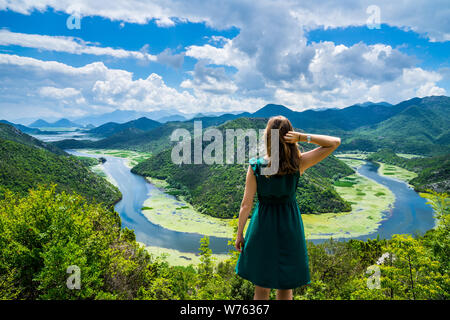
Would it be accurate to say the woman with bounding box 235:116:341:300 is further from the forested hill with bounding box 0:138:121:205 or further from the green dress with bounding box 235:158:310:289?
the forested hill with bounding box 0:138:121:205

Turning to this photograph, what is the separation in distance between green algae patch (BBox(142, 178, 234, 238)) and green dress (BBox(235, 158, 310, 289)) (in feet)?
143

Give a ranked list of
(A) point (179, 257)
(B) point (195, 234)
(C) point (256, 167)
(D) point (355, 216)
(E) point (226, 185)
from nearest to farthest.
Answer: (C) point (256, 167)
(A) point (179, 257)
(B) point (195, 234)
(D) point (355, 216)
(E) point (226, 185)

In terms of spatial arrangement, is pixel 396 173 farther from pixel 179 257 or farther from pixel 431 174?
pixel 179 257

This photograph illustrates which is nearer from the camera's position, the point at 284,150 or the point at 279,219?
the point at 284,150

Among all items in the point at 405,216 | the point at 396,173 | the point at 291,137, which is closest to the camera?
the point at 291,137

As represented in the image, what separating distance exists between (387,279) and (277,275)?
5.01m

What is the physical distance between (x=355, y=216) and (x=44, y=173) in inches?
2783

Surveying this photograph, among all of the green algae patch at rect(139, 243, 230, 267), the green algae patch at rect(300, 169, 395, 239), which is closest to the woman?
the green algae patch at rect(139, 243, 230, 267)

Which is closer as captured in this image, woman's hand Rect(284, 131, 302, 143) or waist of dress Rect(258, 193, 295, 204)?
woman's hand Rect(284, 131, 302, 143)

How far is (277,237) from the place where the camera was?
9.91 feet

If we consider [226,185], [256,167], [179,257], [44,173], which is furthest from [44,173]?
[256,167]

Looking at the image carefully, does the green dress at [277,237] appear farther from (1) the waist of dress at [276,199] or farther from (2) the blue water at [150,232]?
(2) the blue water at [150,232]

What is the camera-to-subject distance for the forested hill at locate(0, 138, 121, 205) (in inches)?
1978

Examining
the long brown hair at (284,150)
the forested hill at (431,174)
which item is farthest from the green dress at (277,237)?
the forested hill at (431,174)
